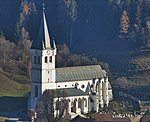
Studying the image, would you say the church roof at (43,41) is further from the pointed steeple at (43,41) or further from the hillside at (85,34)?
the hillside at (85,34)

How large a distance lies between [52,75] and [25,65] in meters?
17.6

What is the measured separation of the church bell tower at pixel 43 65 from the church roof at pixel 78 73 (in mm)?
790

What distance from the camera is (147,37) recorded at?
12288 cm

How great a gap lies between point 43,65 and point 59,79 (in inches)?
68.1

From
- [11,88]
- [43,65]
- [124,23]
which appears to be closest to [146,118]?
[43,65]

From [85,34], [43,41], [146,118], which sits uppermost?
[43,41]

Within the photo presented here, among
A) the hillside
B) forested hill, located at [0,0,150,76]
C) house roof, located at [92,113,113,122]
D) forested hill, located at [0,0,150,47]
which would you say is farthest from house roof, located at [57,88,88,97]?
forested hill, located at [0,0,150,47]

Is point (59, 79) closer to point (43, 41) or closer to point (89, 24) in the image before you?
point (43, 41)

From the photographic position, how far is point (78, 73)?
311ft

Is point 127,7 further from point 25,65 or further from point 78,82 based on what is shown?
point 78,82

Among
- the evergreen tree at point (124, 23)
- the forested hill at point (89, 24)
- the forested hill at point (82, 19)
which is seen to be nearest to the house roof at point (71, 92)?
the forested hill at point (89, 24)

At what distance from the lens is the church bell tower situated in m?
92.8

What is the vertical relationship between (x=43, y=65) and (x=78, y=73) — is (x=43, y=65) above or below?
above

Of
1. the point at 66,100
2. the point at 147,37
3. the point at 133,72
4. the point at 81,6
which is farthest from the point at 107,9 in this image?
the point at 66,100
